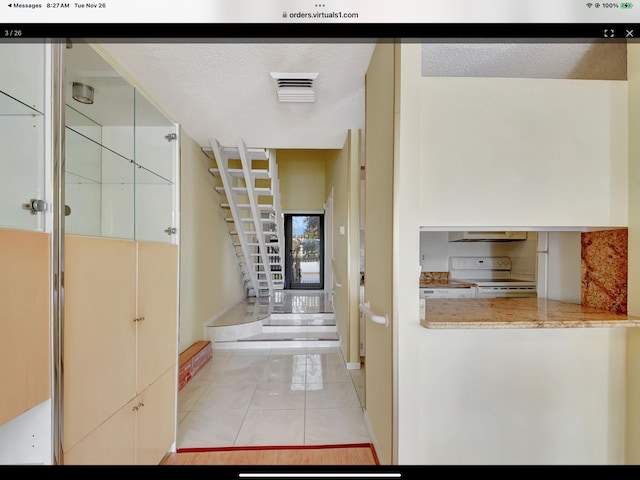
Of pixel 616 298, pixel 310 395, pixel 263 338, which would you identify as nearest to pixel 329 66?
pixel 616 298

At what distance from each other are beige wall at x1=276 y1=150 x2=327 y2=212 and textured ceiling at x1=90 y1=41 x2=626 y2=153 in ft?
11.6

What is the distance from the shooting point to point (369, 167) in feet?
5.71

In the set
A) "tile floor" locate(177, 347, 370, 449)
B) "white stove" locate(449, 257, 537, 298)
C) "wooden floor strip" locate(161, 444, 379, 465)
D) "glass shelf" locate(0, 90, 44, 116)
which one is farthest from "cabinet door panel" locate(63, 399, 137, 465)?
"white stove" locate(449, 257, 537, 298)

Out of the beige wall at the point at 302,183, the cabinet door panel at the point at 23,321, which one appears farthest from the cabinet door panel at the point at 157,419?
the beige wall at the point at 302,183

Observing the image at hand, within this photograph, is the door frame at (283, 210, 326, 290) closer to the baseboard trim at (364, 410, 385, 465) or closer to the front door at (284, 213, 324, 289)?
the front door at (284, 213, 324, 289)

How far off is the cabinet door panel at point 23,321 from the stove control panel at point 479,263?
351cm

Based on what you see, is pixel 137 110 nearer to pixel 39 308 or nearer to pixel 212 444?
pixel 39 308

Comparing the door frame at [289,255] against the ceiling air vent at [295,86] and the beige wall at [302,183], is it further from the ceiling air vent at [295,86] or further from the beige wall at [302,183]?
the ceiling air vent at [295,86]

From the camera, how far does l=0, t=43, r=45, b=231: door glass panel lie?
773 millimetres

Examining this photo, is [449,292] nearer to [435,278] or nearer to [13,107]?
[435,278]

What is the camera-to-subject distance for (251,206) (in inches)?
144

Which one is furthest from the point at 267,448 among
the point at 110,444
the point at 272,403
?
the point at 110,444

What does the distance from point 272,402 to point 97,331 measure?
1476 mm

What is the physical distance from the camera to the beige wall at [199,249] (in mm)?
2745
